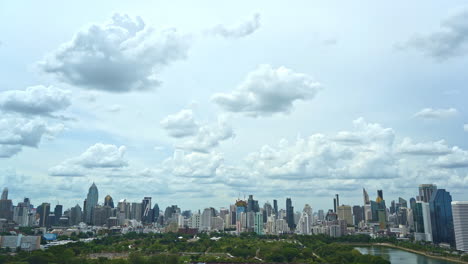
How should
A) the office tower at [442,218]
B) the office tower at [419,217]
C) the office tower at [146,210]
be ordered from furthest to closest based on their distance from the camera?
1. the office tower at [146,210]
2. the office tower at [419,217]
3. the office tower at [442,218]

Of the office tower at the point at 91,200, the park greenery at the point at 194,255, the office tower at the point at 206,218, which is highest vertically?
the office tower at the point at 91,200

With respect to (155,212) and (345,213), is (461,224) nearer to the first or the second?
(345,213)

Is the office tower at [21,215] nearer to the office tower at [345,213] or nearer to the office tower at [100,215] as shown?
the office tower at [100,215]

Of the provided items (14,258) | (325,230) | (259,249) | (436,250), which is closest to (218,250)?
(259,249)

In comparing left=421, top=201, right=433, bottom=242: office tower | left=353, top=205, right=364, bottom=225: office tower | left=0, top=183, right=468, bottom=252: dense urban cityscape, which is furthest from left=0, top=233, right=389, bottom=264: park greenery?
left=353, top=205, right=364, bottom=225: office tower

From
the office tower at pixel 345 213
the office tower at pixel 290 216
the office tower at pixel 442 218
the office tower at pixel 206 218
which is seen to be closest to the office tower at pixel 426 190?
the office tower at pixel 442 218

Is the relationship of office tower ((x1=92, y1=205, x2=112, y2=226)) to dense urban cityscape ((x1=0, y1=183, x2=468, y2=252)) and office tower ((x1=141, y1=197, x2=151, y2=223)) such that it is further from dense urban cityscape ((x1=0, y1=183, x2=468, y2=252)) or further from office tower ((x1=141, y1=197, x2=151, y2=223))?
office tower ((x1=141, y1=197, x2=151, y2=223))

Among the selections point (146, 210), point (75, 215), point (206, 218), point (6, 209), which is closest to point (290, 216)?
point (206, 218)

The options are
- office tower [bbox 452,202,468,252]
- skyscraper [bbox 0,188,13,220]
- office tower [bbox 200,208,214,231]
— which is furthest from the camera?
office tower [bbox 200,208,214,231]
